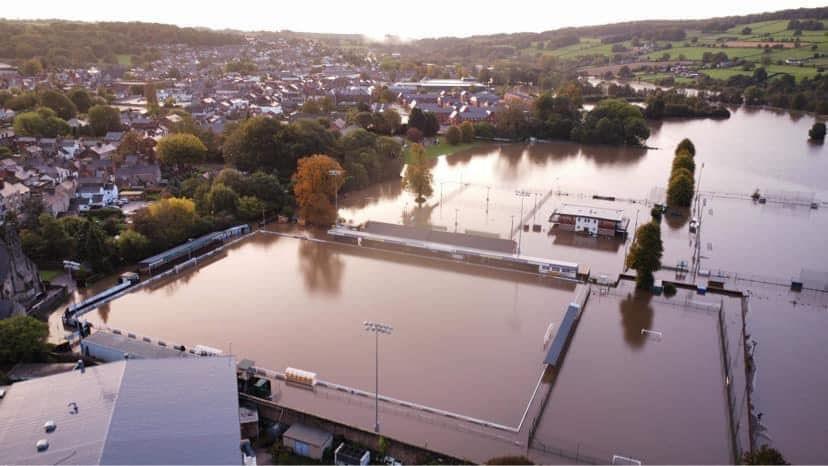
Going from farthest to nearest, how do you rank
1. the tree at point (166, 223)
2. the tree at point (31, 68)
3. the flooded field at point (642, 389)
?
the tree at point (31, 68)
the tree at point (166, 223)
the flooded field at point (642, 389)

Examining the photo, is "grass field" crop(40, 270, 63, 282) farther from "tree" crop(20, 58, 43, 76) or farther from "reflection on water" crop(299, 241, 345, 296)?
"tree" crop(20, 58, 43, 76)

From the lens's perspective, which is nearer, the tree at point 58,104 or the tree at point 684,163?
the tree at point 684,163

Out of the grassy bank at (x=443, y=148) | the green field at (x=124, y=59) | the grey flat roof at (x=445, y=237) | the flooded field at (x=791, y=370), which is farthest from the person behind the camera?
the green field at (x=124, y=59)

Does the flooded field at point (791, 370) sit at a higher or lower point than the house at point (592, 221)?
lower

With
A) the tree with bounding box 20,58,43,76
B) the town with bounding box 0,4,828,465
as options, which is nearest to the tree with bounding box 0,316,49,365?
the town with bounding box 0,4,828,465

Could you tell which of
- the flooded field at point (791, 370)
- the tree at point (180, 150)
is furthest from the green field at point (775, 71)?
the tree at point (180, 150)

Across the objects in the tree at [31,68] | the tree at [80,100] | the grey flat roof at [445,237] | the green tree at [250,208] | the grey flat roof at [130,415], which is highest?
the tree at [31,68]

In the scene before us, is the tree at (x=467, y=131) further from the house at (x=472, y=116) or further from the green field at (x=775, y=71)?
the green field at (x=775, y=71)

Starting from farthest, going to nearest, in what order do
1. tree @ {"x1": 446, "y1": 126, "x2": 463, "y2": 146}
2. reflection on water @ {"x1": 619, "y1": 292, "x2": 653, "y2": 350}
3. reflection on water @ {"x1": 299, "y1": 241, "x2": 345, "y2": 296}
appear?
1. tree @ {"x1": 446, "y1": 126, "x2": 463, "y2": 146}
2. reflection on water @ {"x1": 299, "y1": 241, "x2": 345, "y2": 296}
3. reflection on water @ {"x1": 619, "y1": 292, "x2": 653, "y2": 350}
